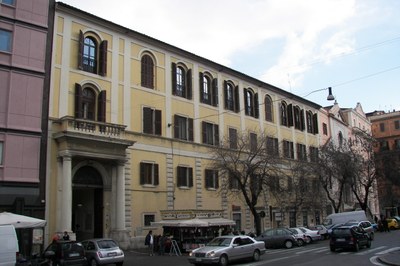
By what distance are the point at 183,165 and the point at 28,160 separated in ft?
46.1

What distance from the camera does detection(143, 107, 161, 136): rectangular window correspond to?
3606 cm

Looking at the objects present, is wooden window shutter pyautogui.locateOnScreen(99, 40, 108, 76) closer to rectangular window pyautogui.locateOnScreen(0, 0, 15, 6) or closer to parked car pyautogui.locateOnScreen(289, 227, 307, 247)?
rectangular window pyautogui.locateOnScreen(0, 0, 15, 6)

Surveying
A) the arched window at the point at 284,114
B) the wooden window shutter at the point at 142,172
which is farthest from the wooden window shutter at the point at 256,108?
the wooden window shutter at the point at 142,172

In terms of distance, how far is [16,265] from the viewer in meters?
17.8

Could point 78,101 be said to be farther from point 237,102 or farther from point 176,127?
point 237,102

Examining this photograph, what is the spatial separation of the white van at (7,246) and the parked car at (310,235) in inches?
928

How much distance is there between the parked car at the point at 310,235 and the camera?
35688mm

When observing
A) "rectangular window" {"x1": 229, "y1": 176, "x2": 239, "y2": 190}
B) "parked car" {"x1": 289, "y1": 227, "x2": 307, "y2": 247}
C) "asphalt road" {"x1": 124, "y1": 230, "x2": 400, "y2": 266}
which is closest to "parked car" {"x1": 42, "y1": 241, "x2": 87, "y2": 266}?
"asphalt road" {"x1": 124, "y1": 230, "x2": 400, "y2": 266}

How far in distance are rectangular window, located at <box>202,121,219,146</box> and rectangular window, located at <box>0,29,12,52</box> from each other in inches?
727

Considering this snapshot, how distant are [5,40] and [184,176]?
17474 mm

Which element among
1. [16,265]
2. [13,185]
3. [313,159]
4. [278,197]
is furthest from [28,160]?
[313,159]

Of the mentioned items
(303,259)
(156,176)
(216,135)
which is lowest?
(303,259)

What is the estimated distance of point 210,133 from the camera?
42344 millimetres

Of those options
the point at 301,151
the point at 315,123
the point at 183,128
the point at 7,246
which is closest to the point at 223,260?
the point at 7,246
